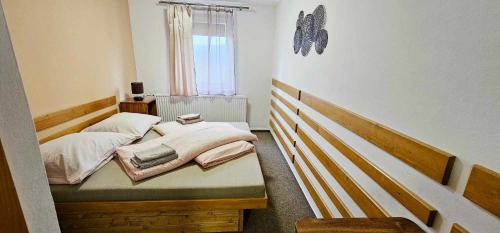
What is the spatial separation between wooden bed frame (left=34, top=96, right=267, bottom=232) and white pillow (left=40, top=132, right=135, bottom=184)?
0.19 metres

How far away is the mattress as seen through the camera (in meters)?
1.35

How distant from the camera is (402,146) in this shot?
2.87ft

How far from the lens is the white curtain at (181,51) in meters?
3.22

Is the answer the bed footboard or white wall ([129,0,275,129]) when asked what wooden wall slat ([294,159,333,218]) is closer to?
the bed footboard

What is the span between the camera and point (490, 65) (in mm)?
585

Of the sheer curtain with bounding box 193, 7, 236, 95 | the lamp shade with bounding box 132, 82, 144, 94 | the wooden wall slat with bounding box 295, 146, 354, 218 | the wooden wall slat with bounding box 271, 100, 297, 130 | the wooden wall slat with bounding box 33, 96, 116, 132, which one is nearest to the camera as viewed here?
the wooden wall slat with bounding box 295, 146, 354, 218

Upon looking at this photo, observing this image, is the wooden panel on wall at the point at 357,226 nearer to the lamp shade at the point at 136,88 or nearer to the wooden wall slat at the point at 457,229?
the wooden wall slat at the point at 457,229

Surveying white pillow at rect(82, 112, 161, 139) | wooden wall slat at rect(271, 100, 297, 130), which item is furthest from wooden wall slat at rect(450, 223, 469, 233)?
white pillow at rect(82, 112, 161, 139)

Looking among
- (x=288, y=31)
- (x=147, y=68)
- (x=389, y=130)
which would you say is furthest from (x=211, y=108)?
(x=389, y=130)

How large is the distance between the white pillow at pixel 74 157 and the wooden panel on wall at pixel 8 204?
803mm

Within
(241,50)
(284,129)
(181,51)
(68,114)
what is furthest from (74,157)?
(241,50)

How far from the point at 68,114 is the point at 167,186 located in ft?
4.38

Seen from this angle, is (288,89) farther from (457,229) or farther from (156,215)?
(457,229)

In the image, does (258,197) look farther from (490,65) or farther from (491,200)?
(490,65)
